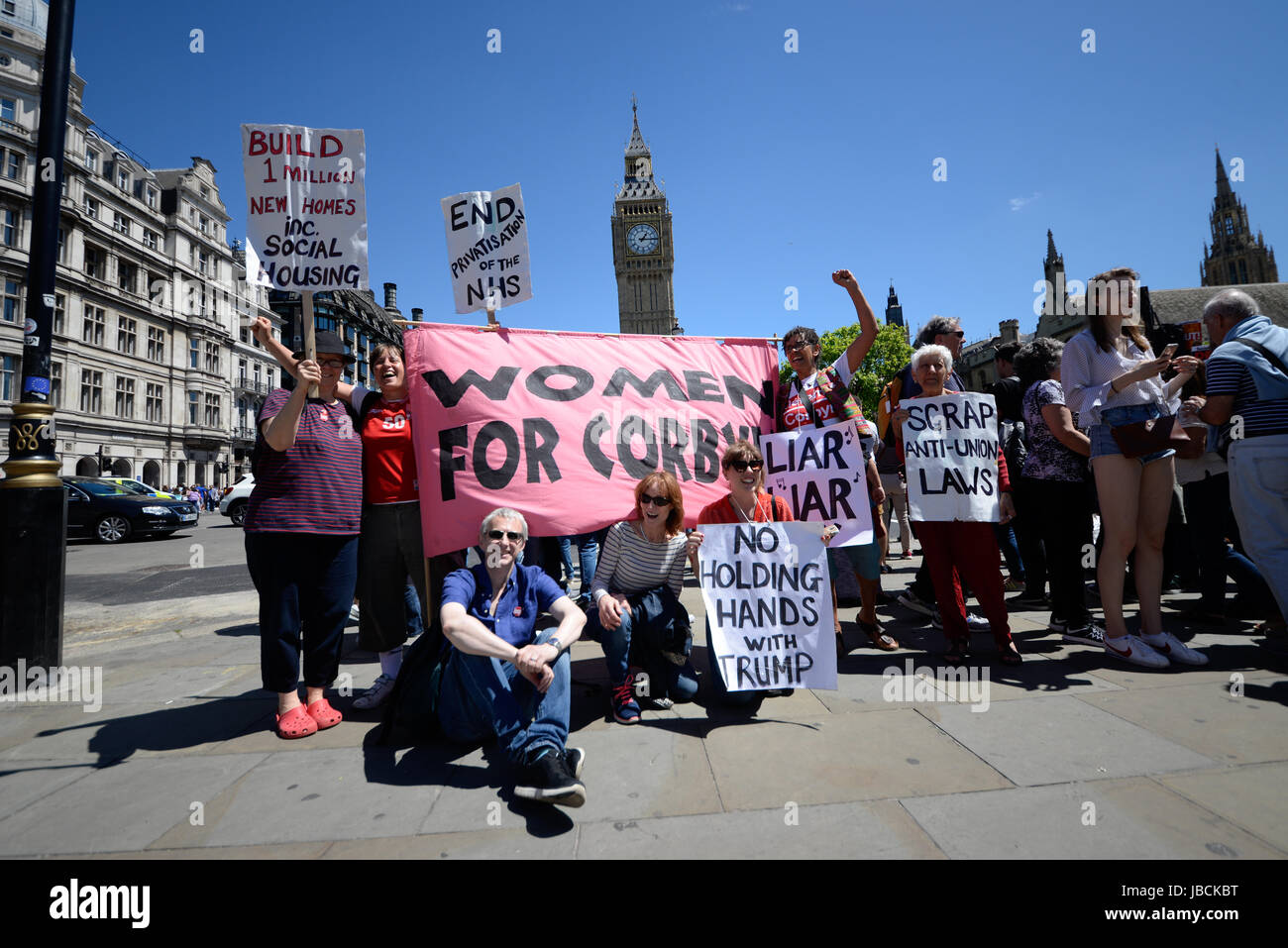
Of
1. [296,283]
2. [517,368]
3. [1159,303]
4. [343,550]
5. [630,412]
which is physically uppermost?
[1159,303]

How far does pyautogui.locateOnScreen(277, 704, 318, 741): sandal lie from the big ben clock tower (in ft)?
262

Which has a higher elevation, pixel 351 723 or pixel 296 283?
pixel 296 283

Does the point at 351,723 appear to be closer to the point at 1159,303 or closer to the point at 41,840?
the point at 41,840

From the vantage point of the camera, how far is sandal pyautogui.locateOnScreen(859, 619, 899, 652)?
409cm

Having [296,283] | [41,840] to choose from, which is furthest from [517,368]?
[41,840]

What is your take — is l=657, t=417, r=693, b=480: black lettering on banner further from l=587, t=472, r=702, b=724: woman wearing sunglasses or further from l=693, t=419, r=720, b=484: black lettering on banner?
l=587, t=472, r=702, b=724: woman wearing sunglasses

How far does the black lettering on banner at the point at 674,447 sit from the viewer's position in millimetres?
4070

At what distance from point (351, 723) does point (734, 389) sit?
3147mm

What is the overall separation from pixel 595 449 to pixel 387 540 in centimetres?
133

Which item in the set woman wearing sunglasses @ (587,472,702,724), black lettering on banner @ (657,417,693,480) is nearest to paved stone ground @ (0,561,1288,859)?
woman wearing sunglasses @ (587,472,702,724)

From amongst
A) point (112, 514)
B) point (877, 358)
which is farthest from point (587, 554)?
point (877, 358)

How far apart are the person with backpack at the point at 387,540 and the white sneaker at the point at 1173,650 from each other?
422cm

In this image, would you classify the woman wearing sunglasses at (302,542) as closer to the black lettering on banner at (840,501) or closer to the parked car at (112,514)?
the black lettering on banner at (840,501)
